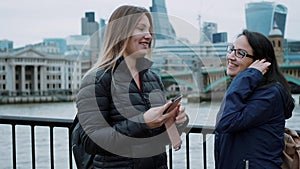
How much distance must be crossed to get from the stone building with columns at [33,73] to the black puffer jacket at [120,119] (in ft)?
150

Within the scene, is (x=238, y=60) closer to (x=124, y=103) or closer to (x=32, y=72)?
(x=124, y=103)

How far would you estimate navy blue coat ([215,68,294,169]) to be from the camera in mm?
1638

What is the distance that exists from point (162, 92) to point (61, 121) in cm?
99

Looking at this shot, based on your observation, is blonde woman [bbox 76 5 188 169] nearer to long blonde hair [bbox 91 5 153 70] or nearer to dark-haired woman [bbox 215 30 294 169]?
long blonde hair [bbox 91 5 153 70]

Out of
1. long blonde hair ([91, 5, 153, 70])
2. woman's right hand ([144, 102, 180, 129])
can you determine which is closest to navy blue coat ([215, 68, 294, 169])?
woman's right hand ([144, 102, 180, 129])

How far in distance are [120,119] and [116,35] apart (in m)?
0.30

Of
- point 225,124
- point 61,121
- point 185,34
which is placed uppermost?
point 185,34

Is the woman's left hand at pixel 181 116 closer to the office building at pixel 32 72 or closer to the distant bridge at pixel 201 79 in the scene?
the distant bridge at pixel 201 79

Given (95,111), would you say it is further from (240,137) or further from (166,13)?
(240,137)

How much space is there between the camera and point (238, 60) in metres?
1.77

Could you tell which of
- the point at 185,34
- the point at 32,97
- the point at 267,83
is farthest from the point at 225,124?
the point at 32,97

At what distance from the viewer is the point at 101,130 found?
1.50 m

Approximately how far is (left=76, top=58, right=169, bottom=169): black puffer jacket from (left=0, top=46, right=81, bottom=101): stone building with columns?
45.8 m

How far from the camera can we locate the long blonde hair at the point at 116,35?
60.4 inches
